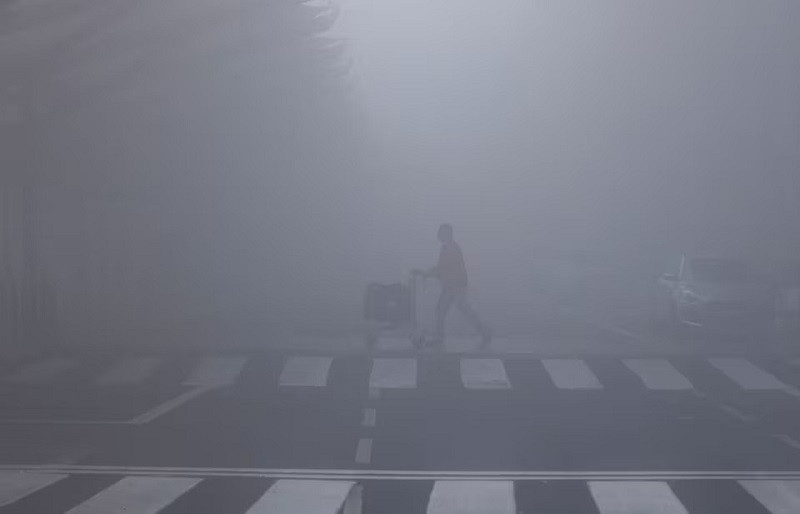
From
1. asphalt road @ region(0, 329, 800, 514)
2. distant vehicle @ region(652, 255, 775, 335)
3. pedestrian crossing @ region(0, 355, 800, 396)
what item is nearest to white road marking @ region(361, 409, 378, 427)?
asphalt road @ region(0, 329, 800, 514)

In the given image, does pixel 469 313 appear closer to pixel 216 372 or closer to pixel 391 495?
pixel 216 372

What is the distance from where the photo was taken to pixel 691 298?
29906 mm

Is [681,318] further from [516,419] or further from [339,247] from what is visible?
[339,247]

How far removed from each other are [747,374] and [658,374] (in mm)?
1260

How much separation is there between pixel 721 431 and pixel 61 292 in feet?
55.8

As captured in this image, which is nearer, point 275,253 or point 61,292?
point 61,292

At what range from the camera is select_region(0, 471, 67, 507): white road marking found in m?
10.6

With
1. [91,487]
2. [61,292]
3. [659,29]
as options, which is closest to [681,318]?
[61,292]

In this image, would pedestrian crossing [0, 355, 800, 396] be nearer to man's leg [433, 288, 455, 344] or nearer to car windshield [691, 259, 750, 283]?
man's leg [433, 288, 455, 344]

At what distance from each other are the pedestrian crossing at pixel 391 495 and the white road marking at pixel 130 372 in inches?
→ 317

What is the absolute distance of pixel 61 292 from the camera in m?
29.2

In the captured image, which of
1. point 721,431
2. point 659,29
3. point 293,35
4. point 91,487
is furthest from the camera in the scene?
point 659,29

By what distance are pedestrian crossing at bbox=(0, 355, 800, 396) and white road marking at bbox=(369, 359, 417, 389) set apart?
0.01 meters

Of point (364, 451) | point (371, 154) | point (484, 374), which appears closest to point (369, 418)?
point (364, 451)
